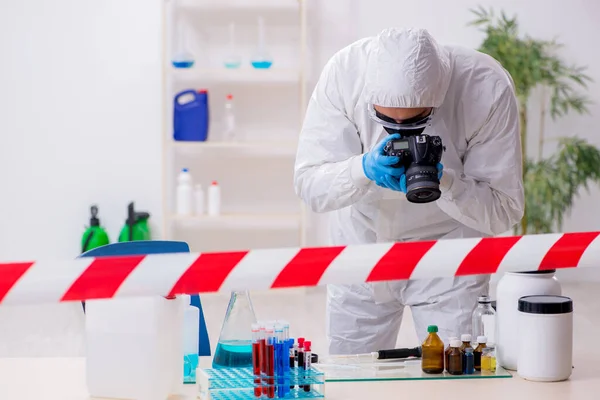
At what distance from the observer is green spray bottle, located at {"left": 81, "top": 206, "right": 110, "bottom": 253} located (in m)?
5.56

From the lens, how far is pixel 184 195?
5.59 m

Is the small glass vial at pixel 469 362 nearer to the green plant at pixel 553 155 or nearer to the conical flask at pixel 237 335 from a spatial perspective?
the conical flask at pixel 237 335

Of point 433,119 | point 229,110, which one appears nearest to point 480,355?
point 433,119

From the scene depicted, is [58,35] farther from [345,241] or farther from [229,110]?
[345,241]

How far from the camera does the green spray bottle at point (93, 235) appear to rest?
556 cm

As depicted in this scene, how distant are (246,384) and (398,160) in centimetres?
69

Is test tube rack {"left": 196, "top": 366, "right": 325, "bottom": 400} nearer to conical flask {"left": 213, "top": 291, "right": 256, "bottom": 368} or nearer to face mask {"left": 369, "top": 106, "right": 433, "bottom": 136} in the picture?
conical flask {"left": 213, "top": 291, "right": 256, "bottom": 368}

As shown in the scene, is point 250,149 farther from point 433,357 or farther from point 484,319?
point 433,357

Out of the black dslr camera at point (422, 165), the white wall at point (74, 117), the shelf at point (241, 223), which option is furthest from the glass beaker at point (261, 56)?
the black dslr camera at point (422, 165)

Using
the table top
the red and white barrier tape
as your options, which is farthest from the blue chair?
the red and white barrier tape

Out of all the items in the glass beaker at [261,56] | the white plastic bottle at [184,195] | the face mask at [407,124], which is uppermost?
the glass beaker at [261,56]

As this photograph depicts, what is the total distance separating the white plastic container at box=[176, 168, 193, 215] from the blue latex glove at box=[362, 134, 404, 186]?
11.3 ft

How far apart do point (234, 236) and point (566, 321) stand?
4.08m

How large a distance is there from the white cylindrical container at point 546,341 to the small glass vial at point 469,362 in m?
0.10
